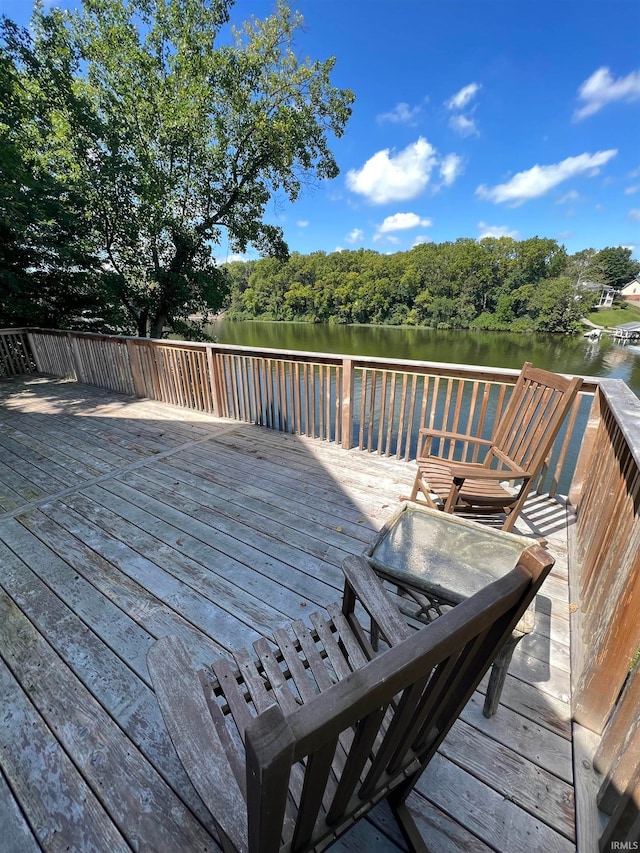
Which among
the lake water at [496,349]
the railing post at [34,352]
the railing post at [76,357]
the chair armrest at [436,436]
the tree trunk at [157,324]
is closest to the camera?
the chair armrest at [436,436]

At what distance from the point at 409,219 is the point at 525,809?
165ft

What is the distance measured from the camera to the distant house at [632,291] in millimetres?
46400

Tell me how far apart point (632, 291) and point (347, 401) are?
209 ft

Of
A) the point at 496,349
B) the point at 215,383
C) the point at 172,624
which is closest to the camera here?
the point at 172,624

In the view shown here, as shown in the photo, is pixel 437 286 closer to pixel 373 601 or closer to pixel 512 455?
pixel 512 455

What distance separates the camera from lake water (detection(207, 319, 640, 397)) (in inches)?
653

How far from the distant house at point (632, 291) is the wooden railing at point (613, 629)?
6168 centimetres

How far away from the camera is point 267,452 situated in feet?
11.3

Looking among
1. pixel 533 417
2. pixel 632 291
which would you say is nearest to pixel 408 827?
pixel 533 417

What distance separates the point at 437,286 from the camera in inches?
1394

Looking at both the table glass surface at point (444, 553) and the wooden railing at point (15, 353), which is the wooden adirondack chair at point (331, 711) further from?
the wooden railing at point (15, 353)

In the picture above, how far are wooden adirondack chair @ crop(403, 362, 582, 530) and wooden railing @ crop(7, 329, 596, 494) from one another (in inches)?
8.1

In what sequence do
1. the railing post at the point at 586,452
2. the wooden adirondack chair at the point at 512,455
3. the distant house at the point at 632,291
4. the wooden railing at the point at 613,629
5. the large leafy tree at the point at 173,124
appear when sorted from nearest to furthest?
1. the wooden railing at the point at 613,629
2. the wooden adirondack chair at the point at 512,455
3. the railing post at the point at 586,452
4. the large leafy tree at the point at 173,124
5. the distant house at the point at 632,291

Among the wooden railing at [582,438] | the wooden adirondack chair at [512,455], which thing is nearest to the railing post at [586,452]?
the wooden railing at [582,438]
